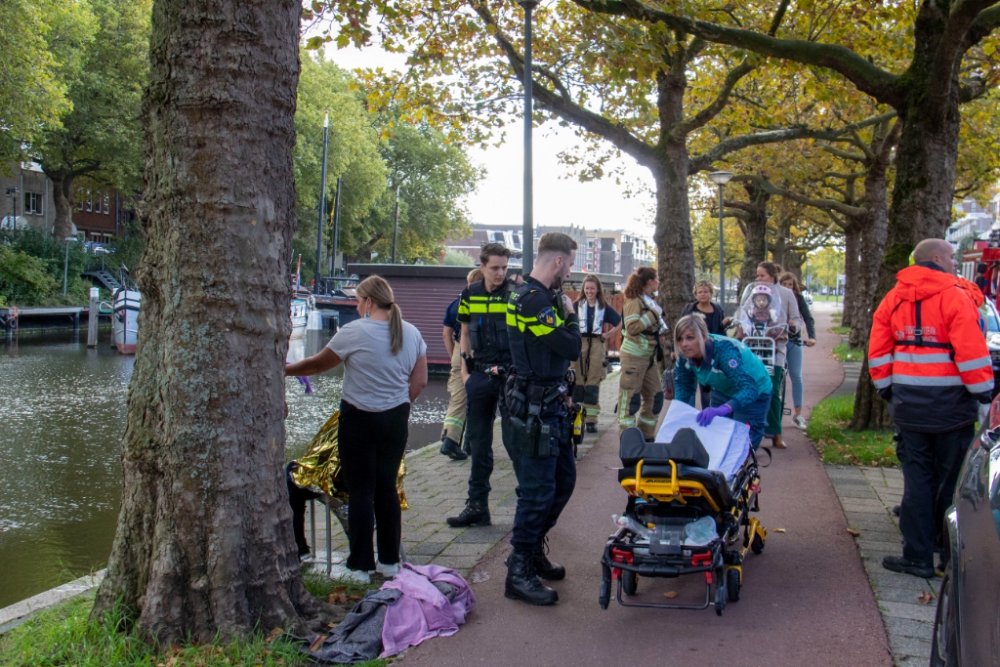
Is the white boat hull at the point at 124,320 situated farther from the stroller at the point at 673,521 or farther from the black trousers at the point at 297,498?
the stroller at the point at 673,521

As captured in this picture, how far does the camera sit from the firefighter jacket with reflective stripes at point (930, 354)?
17.2ft

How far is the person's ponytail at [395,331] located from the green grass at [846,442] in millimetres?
5392

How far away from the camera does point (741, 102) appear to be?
61.4 ft

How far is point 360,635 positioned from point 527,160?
31.7ft

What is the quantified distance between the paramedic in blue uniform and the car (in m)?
2.60

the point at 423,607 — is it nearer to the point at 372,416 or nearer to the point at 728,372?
the point at 372,416

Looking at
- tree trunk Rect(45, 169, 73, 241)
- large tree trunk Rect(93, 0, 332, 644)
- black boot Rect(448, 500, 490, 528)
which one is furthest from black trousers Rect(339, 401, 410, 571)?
tree trunk Rect(45, 169, 73, 241)

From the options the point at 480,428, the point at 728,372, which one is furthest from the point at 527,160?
the point at 728,372

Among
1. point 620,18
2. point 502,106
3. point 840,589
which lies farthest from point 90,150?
point 840,589

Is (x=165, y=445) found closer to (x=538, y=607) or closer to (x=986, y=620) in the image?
(x=538, y=607)

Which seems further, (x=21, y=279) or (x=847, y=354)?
(x=21, y=279)

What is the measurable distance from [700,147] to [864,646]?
69.3 feet

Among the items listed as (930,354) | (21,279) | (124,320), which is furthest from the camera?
(21,279)

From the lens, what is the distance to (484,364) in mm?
6793
